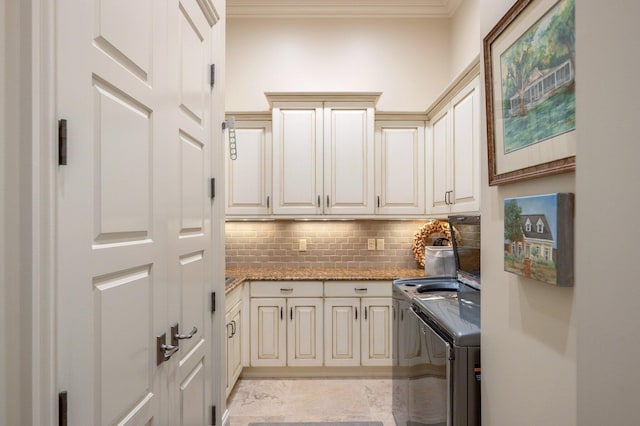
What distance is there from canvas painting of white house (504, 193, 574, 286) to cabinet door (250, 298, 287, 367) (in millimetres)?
2414

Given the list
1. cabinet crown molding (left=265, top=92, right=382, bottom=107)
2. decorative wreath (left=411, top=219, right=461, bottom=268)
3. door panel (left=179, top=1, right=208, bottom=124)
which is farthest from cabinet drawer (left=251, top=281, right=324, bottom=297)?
door panel (left=179, top=1, right=208, bottom=124)

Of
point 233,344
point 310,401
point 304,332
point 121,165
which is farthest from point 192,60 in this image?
point 310,401

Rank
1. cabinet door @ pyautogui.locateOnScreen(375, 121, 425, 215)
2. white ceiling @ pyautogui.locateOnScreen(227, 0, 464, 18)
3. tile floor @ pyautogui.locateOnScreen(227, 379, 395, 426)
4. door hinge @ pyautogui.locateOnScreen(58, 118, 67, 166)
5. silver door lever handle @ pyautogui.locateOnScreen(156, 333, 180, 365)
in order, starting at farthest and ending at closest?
1. white ceiling @ pyautogui.locateOnScreen(227, 0, 464, 18)
2. cabinet door @ pyautogui.locateOnScreen(375, 121, 425, 215)
3. tile floor @ pyautogui.locateOnScreen(227, 379, 395, 426)
4. silver door lever handle @ pyautogui.locateOnScreen(156, 333, 180, 365)
5. door hinge @ pyautogui.locateOnScreen(58, 118, 67, 166)

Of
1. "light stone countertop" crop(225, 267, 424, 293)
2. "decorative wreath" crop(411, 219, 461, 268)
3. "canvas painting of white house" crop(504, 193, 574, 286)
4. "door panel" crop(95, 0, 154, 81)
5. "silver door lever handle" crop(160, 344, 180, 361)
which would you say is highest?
"door panel" crop(95, 0, 154, 81)

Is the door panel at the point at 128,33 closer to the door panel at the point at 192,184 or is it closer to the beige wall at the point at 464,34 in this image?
the door panel at the point at 192,184

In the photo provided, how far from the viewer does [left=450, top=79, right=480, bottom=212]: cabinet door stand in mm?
2377

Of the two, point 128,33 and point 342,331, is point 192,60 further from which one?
point 342,331

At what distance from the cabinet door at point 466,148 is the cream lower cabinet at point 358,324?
3.36 ft

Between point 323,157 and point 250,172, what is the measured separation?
695mm

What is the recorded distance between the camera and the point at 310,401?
2.83m

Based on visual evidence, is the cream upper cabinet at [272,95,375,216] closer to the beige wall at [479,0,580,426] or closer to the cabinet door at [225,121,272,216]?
the cabinet door at [225,121,272,216]
